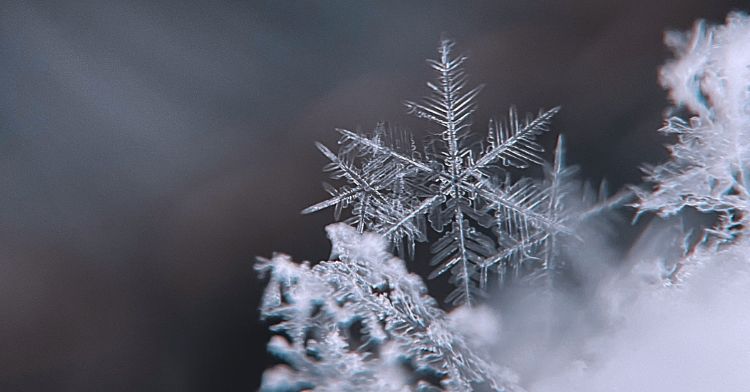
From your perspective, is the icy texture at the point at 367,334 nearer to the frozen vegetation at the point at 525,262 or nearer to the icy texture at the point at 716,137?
the frozen vegetation at the point at 525,262

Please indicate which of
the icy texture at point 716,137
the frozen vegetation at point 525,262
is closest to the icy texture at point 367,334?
the frozen vegetation at point 525,262

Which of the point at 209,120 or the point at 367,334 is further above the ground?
the point at 209,120

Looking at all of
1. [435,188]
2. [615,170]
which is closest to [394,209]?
[435,188]

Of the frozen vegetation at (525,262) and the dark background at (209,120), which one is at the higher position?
the dark background at (209,120)

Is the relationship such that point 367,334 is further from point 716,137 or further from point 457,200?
point 716,137

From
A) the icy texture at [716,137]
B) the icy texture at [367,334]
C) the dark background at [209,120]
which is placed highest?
the dark background at [209,120]

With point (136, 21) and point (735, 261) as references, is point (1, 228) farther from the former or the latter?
point (735, 261)

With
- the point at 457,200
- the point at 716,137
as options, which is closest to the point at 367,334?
the point at 457,200
